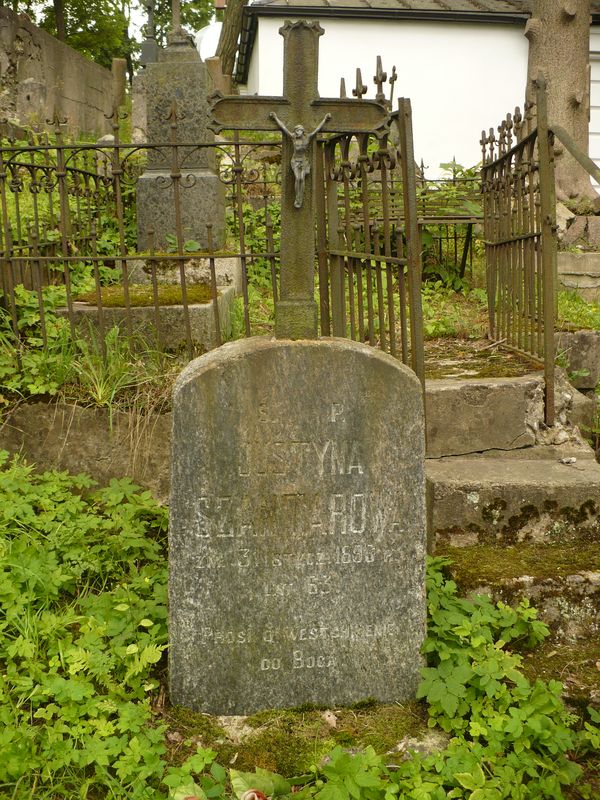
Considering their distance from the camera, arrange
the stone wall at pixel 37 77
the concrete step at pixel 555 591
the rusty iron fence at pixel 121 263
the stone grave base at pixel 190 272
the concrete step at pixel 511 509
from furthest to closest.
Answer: the stone wall at pixel 37 77, the stone grave base at pixel 190 272, the rusty iron fence at pixel 121 263, the concrete step at pixel 511 509, the concrete step at pixel 555 591

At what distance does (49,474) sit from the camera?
12.8ft

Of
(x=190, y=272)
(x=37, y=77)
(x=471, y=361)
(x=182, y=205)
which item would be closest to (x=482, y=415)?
(x=471, y=361)

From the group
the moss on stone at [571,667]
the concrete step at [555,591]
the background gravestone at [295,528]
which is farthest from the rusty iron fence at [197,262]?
the moss on stone at [571,667]

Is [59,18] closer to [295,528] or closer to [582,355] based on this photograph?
[582,355]

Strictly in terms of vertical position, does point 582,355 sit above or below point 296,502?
above

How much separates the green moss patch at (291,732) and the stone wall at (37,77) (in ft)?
34.8

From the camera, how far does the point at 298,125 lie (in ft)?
8.80

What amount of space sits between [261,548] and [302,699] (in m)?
0.59

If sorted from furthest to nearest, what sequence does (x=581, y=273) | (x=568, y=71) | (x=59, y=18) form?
(x=59, y=18)
(x=568, y=71)
(x=581, y=273)

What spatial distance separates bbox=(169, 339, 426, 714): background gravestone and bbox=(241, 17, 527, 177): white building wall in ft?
37.3

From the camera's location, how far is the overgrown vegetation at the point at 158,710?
234 cm

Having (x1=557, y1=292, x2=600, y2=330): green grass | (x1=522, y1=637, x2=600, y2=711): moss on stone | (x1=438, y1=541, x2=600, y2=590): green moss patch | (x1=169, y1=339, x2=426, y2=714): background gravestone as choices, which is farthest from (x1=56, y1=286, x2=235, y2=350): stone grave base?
(x1=557, y1=292, x2=600, y2=330): green grass

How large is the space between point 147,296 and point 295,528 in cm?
261

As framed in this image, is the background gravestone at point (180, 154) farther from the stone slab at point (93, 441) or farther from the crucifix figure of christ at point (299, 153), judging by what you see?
the crucifix figure of christ at point (299, 153)
